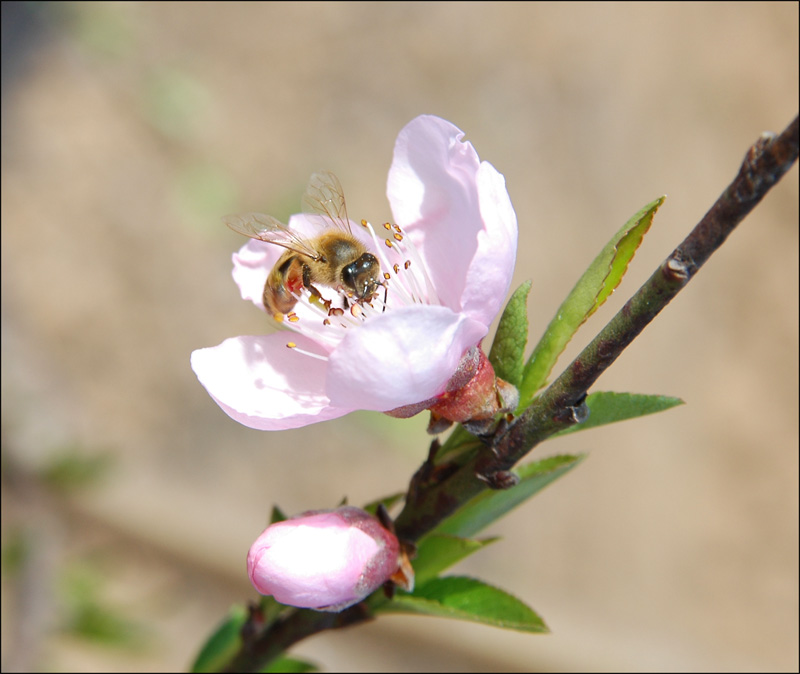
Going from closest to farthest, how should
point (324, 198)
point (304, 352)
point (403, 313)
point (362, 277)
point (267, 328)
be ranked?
point (403, 313) < point (304, 352) < point (362, 277) < point (324, 198) < point (267, 328)

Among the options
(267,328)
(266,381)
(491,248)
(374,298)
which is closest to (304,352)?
(266,381)

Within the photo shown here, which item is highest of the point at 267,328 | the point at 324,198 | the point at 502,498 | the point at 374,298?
the point at 267,328

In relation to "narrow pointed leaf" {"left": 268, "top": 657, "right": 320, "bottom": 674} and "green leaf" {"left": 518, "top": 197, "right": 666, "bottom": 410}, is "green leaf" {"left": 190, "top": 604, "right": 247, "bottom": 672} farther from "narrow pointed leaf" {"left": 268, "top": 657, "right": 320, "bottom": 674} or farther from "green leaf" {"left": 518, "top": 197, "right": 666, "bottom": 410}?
"green leaf" {"left": 518, "top": 197, "right": 666, "bottom": 410}

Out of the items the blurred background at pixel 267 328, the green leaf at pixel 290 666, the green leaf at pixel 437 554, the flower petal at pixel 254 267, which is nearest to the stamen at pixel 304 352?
the flower petal at pixel 254 267

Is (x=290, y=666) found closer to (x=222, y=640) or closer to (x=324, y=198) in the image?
(x=222, y=640)

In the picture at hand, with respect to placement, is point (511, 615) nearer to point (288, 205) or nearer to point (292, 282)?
point (292, 282)

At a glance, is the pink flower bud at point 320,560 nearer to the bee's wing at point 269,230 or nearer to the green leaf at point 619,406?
the green leaf at point 619,406

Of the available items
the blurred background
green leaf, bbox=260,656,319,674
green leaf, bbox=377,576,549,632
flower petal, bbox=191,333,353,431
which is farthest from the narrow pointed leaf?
the blurred background

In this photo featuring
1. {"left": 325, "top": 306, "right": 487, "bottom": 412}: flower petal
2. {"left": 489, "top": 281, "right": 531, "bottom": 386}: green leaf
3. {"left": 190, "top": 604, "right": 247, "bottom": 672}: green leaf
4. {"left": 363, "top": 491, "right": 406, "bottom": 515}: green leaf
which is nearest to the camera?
{"left": 325, "top": 306, "right": 487, "bottom": 412}: flower petal
